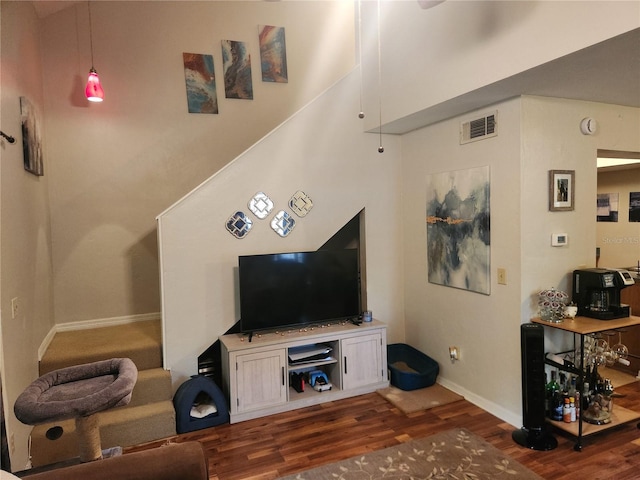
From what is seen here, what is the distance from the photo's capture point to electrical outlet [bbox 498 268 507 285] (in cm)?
316

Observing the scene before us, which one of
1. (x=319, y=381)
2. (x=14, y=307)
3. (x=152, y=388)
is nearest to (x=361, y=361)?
(x=319, y=381)

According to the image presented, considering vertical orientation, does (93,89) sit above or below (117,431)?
above

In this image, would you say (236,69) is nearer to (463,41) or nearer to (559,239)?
(463,41)

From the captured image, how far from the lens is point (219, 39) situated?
4582 mm

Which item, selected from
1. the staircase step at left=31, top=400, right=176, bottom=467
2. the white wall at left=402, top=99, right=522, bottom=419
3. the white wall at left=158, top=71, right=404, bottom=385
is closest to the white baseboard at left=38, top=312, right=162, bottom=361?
the white wall at left=158, top=71, right=404, bottom=385

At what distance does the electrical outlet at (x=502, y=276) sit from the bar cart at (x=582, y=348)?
1.13 ft

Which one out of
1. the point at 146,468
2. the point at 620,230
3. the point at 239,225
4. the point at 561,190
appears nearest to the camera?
the point at 146,468

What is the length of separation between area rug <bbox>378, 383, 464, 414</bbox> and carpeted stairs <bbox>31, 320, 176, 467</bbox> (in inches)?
72.5

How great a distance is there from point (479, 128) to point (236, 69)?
112 inches

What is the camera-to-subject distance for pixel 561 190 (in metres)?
3.13

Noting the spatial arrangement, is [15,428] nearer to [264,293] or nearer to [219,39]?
[264,293]

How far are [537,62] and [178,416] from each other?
3465 millimetres

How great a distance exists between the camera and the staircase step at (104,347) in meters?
3.20

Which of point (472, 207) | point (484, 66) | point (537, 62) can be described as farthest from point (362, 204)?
point (537, 62)
